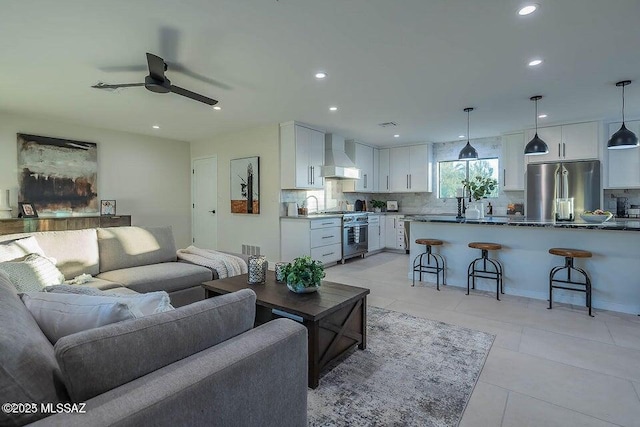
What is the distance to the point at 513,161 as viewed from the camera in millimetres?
5922

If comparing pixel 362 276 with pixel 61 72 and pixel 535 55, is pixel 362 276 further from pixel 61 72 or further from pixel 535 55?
pixel 61 72

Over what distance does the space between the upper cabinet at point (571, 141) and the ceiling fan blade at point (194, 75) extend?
201 inches

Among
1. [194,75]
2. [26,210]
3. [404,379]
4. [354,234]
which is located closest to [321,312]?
[404,379]

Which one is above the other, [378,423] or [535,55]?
[535,55]

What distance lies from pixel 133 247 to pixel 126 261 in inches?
6.7

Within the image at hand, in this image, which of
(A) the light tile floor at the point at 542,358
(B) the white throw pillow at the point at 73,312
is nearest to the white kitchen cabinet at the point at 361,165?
(A) the light tile floor at the point at 542,358

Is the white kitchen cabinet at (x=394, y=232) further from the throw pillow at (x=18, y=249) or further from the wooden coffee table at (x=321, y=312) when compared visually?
the throw pillow at (x=18, y=249)

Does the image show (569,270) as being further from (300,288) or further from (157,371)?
(157,371)

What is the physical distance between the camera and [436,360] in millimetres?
2383

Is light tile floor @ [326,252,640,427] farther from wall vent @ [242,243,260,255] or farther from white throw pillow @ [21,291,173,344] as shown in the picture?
wall vent @ [242,243,260,255]

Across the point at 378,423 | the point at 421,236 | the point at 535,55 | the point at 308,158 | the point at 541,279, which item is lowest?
the point at 378,423

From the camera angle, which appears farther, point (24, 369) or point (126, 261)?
point (126, 261)

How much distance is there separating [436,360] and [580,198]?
450 cm

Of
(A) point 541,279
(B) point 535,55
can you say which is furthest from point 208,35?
(A) point 541,279
